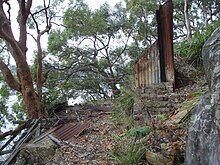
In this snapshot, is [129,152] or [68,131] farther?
[68,131]

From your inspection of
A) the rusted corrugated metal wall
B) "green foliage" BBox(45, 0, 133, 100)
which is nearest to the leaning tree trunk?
"green foliage" BBox(45, 0, 133, 100)

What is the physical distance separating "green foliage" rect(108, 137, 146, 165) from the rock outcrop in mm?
1003

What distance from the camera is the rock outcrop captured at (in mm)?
1881

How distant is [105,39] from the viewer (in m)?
11.9

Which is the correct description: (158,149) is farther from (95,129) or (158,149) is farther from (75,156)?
(95,129)

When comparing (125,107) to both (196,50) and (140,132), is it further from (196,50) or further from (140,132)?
(196,50)

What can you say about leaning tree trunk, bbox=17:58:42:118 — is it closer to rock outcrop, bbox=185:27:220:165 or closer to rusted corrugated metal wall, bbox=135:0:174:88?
rusted corrugated metal wall, bbox=135:0:174:88

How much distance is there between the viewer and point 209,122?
2.03 m

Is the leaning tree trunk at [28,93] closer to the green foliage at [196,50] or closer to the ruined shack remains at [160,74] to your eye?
the ruined shack remains at [160,74]

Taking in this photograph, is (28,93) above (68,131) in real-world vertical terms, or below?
above

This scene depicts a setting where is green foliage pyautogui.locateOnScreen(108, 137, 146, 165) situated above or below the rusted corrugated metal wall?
below

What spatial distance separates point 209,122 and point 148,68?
10.9 feet

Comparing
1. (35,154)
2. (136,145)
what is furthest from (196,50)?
(35,154)

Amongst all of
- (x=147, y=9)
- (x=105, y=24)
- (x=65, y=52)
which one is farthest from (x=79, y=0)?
(x=147, y=9)
